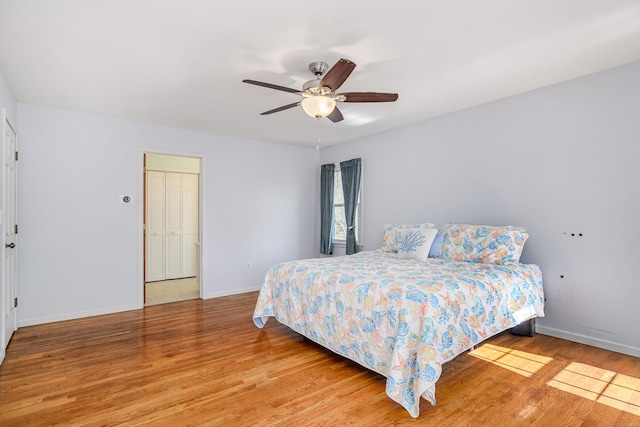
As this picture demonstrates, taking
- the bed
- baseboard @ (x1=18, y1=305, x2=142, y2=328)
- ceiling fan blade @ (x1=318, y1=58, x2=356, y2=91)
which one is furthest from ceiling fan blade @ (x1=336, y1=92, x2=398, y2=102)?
baseboard @ (x1=18, y1=305, x2=142, y2=328)

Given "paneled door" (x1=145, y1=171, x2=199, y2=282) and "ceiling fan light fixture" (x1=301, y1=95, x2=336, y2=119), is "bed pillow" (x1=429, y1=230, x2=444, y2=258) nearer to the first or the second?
"ceiling fan light fixture" (x1=301, y1=95, x2=336, y2=119)

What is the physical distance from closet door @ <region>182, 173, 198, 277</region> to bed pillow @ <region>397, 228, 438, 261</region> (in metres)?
4.31

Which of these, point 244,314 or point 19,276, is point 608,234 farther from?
point 19,276

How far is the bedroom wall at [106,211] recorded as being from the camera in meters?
3.61

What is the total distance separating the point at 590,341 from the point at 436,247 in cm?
153

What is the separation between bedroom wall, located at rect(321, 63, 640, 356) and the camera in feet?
9.02

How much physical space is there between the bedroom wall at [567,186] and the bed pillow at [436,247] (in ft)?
1.46

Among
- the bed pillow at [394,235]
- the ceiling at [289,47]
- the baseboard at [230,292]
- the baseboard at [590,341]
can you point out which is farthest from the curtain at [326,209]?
the baseboard at [590,341]

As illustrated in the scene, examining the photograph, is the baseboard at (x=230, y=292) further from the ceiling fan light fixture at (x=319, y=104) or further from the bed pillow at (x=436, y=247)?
the ceiling fan light fixture at (x=319, y=104)

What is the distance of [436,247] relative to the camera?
362 cm

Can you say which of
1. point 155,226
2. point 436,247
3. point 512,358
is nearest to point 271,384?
point 512,358

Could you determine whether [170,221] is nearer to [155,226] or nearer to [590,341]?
[155,226]

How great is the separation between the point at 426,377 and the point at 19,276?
4.18 m

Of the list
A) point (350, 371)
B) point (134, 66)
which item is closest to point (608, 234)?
point (350, 371)
